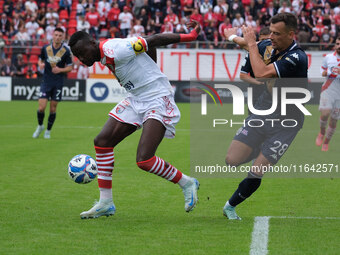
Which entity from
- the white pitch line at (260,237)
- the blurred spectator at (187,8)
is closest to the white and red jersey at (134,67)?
the white pitch line at (260,237)

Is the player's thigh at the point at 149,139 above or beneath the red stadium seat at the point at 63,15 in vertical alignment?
beneath

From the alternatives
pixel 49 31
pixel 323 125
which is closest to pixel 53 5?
pixel 49 31

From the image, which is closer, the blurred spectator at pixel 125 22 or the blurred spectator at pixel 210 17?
the blurred spectator at pixel 210 17

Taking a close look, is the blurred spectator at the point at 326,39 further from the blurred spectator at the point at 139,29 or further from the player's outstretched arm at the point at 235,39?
the player's outstretched arm at the point at 235,39

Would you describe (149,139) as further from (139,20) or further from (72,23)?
(72,23)

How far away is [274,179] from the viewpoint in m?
10.2

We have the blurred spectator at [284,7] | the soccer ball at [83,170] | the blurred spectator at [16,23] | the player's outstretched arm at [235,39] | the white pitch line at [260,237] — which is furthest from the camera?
the blurred spectator at [16,23]

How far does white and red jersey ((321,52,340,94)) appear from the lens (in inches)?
546

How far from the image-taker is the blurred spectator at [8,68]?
28516 millimetres

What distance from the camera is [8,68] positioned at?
28.5 m

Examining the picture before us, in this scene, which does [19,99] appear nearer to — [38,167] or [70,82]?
[70,82]

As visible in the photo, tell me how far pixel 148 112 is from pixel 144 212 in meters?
1.26

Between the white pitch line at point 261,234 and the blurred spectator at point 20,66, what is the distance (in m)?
22.9

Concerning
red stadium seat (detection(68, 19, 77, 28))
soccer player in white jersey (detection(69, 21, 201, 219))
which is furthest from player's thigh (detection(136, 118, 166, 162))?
red stadium seat (detection(68, 19, 77, 28))
